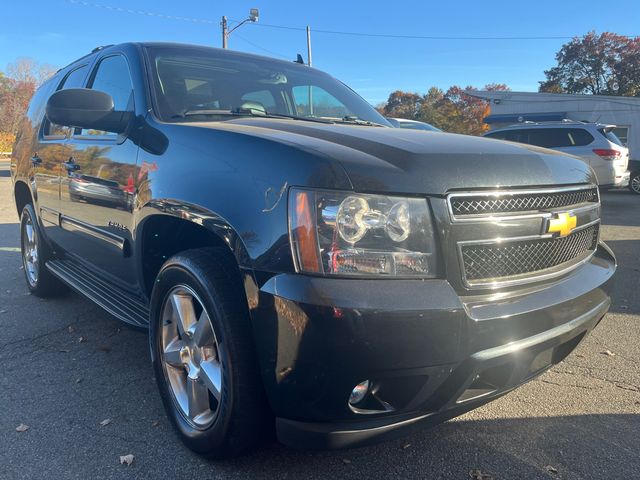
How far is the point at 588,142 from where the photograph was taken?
39.5 ft

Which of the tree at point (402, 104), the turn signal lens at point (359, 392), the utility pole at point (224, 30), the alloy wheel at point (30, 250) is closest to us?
the turn signal lens at point (359, 392)

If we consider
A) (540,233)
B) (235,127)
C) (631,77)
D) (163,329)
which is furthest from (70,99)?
(631,77)

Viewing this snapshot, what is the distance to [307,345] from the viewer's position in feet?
5.56

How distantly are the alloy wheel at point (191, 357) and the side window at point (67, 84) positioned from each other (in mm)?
2089

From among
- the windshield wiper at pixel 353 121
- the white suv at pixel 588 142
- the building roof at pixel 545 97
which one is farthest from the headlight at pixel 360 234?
the building roof at pixel 545 97

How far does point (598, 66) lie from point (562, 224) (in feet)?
154

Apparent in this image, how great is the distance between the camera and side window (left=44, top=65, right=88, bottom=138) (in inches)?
153

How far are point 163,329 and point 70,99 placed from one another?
51.5 inches

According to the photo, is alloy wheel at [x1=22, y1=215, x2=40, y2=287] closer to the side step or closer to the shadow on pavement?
the side step

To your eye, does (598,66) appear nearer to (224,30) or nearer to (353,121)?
(224,30)

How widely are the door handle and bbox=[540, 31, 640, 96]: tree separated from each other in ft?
147

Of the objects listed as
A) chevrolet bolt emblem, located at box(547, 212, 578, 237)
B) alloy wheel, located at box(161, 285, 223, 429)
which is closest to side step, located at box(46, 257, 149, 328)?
alloy wheel, located at box(161, 285, 223, 429)

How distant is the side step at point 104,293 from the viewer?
113 inches

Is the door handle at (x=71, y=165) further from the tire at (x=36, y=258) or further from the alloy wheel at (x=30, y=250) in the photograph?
the alloy wheel at (x=30, y=250)
